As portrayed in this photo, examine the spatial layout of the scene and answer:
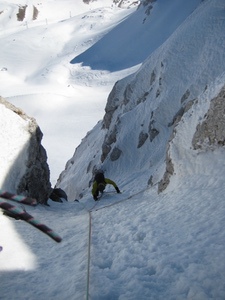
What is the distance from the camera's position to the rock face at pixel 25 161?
13234mm

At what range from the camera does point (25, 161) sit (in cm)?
1398

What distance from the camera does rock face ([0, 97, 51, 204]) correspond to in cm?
1323

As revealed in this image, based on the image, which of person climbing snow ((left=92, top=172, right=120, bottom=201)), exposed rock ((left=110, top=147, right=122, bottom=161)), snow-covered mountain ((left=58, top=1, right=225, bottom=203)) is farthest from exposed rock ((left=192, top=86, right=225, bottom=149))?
exposed rock ((left=110, top=147, right=122, bottom=161))

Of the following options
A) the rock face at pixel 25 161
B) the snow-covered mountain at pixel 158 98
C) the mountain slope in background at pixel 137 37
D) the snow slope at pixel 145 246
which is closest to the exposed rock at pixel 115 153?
the snow-covered mountain at pixel 158 98

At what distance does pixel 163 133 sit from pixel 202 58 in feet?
17.8

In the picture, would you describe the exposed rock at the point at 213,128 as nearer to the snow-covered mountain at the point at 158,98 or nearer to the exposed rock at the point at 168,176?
the exposed rock at the point at 168,176

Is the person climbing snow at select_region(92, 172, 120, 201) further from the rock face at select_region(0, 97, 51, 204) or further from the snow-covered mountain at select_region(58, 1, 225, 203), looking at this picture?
the rock face at select_region(0, 97, 51, 204)

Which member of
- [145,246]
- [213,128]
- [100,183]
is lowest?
[145,246]

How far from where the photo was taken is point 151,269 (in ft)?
17.3

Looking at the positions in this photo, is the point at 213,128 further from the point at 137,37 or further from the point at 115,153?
the point at 137,37

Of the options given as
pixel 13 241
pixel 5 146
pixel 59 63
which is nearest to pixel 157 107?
pixel 5 146

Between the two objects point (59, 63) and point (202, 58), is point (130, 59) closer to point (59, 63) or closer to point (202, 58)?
point (59, 63)

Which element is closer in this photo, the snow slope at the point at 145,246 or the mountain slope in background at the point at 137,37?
the snow slope at the point at 145,246

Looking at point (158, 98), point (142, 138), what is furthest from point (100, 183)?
point (158, 98)
